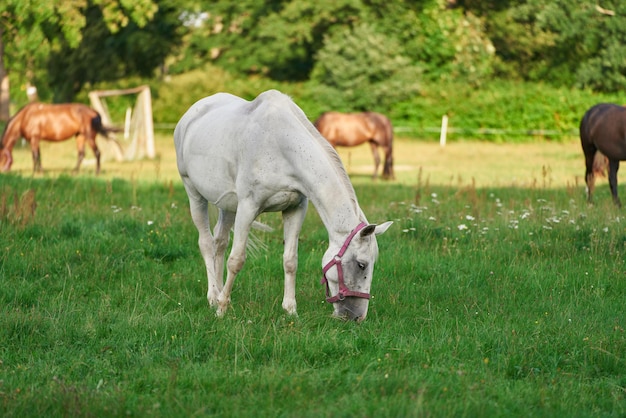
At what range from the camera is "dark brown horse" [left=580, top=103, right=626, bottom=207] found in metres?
12.7

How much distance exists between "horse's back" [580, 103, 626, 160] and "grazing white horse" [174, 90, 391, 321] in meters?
7.97

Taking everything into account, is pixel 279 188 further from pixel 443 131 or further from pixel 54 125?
pixel 443 131

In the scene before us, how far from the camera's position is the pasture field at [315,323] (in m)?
4.30

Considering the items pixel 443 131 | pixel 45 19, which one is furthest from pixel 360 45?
pixel 45 19

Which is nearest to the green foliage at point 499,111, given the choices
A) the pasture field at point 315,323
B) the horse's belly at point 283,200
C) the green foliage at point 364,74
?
the green foliage at point 364,74

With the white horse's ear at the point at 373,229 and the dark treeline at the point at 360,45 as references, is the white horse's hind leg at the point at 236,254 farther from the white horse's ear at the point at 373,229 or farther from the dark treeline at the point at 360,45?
the dark treeline at the point at 360,45

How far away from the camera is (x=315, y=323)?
580 centimetres

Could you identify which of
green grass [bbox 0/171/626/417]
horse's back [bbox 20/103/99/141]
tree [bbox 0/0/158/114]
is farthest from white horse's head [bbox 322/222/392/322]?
tree [bbox 0/0/158/114]

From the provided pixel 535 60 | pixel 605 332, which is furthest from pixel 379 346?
pixel 535 60

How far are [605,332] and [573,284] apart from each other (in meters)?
1.53

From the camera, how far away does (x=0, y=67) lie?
104 ft

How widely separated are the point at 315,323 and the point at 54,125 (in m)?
15.2

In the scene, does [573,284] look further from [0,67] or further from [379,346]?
[0,67]

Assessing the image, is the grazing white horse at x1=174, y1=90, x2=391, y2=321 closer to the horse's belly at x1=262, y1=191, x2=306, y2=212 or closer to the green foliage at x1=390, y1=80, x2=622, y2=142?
the horse's belly at x1=262, y1=191, x2=306, y2=212
